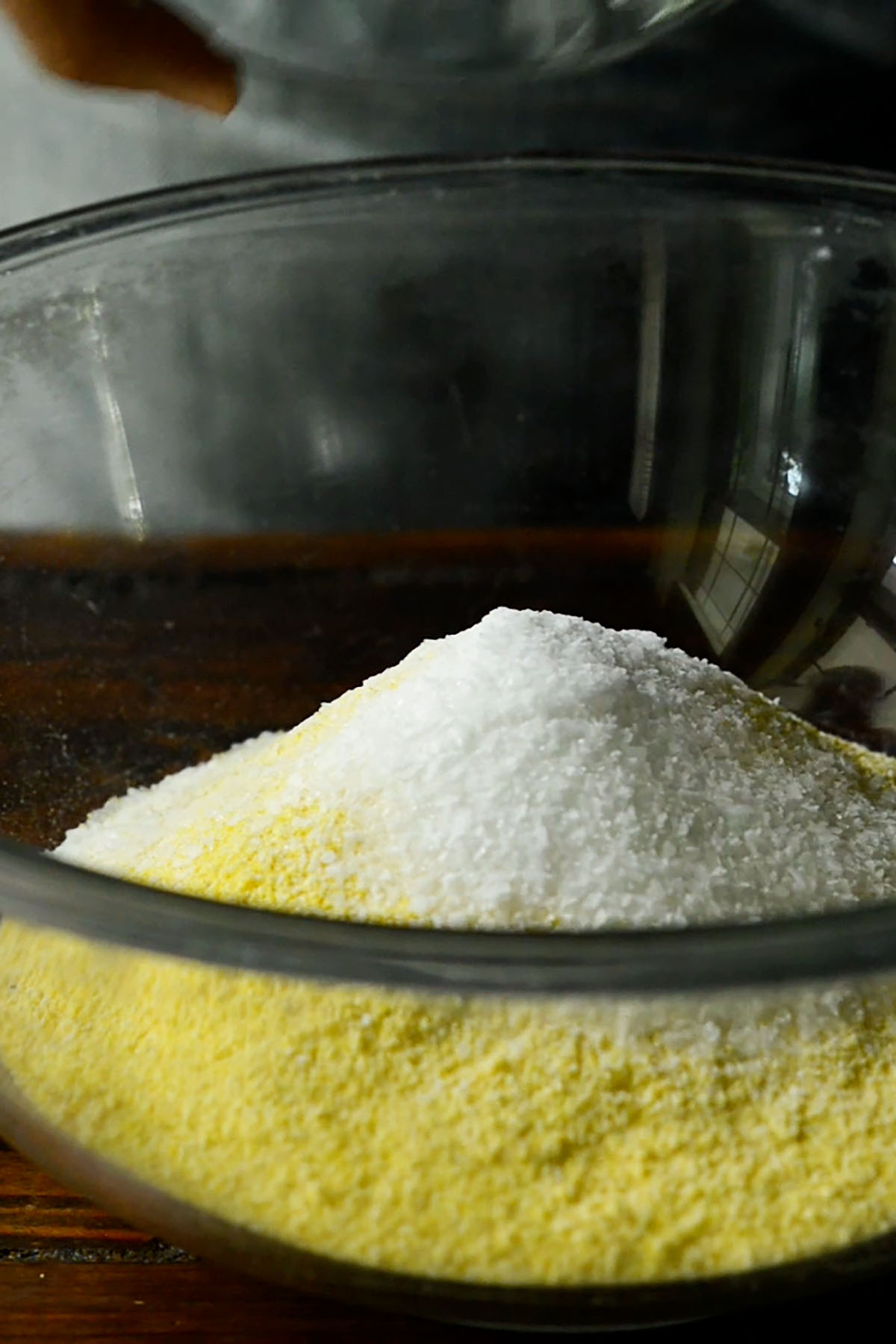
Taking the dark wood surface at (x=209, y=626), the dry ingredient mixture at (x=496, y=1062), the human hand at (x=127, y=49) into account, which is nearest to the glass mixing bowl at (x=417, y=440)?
the dark wood surface at (x=209, y=626)

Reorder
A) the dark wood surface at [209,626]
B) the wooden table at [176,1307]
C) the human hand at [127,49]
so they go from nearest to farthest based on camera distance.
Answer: the wooden table at [176,1307], the dark wood surface at [209,626], the human hand at [127,49]

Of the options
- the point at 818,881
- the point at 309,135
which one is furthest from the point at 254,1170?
the point at 309,135

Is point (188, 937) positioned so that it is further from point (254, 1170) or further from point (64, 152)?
point (64, 152)

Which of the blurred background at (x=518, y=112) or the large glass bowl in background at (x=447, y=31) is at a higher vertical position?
the large glass bowl in background at (x=447, y=31)

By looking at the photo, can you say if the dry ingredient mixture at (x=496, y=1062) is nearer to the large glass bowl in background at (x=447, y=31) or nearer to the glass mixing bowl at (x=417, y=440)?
the glass mixing bowl at (x=417, y=440)

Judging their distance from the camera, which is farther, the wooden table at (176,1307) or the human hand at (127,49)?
the human hand at (127,49)

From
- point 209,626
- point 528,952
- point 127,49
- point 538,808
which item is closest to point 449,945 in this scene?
point 528,952

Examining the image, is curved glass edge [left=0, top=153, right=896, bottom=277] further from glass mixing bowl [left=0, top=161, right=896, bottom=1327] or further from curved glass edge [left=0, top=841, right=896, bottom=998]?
curved glass edge [left=0, top=841, right=896, bottom=998]

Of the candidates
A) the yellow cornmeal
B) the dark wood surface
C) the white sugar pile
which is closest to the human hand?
the dark wood surface
